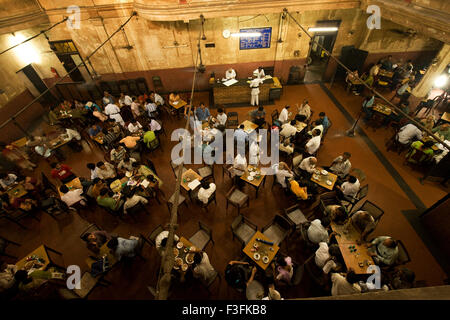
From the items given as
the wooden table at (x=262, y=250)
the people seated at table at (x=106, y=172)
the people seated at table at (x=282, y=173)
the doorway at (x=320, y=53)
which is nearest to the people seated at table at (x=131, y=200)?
the people seated at table at (x=106, y=172)

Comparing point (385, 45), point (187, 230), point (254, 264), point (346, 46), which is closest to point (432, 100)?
point (385, 45)

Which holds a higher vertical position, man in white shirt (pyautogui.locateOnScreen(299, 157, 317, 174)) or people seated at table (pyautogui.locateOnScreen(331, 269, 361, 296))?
man in white shirt (pyautogui.locateOnScreen(299, 157, 317, 174))

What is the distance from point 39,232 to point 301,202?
27.7ft

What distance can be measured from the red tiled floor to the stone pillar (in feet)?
14.6

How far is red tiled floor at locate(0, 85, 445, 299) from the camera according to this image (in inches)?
203

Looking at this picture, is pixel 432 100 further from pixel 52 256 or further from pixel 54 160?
pixel 54 160

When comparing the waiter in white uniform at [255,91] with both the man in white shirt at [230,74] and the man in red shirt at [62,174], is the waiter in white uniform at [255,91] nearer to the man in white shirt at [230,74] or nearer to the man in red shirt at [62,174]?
the man in white shirt at [230,74]

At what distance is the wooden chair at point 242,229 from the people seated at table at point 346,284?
197 centimetres

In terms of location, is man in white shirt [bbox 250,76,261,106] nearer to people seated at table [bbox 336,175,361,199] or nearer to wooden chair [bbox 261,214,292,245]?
people seated at table [bbox 336,175,361,199]

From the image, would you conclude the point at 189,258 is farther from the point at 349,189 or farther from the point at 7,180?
the point at 7,180

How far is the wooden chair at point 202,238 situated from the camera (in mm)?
5196

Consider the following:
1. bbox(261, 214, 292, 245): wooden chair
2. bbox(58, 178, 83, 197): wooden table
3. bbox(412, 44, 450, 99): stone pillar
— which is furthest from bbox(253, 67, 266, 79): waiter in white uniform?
bbox(58, 178, 83, 197): wooden table

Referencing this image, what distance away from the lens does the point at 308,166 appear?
20.8ft

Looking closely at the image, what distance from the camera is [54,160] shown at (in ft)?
28.4
